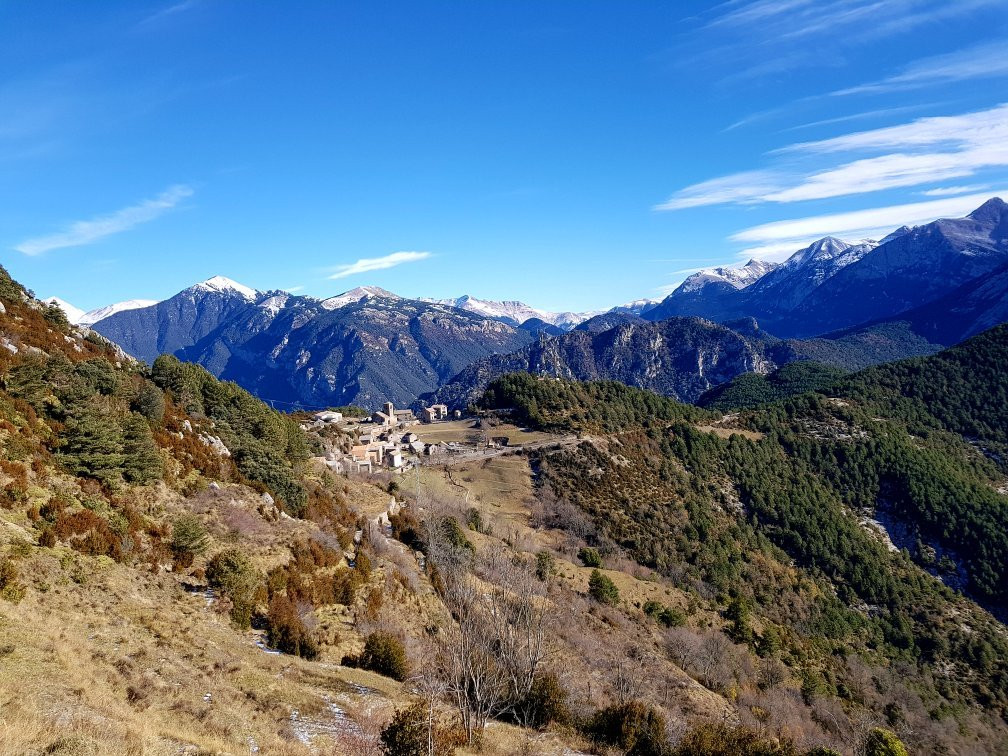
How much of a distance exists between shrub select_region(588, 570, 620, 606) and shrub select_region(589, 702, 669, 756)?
23.2 m

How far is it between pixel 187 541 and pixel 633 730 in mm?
18290

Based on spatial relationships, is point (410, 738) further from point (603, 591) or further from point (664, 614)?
point (664, 614)

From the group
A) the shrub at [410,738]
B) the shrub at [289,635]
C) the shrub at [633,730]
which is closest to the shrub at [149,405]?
the shrub at [289,635]

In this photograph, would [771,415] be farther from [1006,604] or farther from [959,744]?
[959,744]

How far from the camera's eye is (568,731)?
2027 cm

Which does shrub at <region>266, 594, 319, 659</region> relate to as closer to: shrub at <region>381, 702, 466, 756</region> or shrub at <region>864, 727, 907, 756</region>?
shrub at <region>381, 702, 466, 756</region>

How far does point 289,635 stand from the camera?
67.4ft

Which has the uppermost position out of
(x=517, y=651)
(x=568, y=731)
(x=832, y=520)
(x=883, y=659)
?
(x=517, y=651)

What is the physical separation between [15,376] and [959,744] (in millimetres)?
69619

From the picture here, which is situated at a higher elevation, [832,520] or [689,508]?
[689,508]

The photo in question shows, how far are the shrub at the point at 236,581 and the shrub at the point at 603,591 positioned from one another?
2772cm

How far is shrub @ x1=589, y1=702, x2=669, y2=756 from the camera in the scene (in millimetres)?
19594

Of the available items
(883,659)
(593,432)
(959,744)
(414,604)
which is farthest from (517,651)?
(593,432)

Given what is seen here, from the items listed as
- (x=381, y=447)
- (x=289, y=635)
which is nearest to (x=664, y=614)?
(x=289, y=635)
